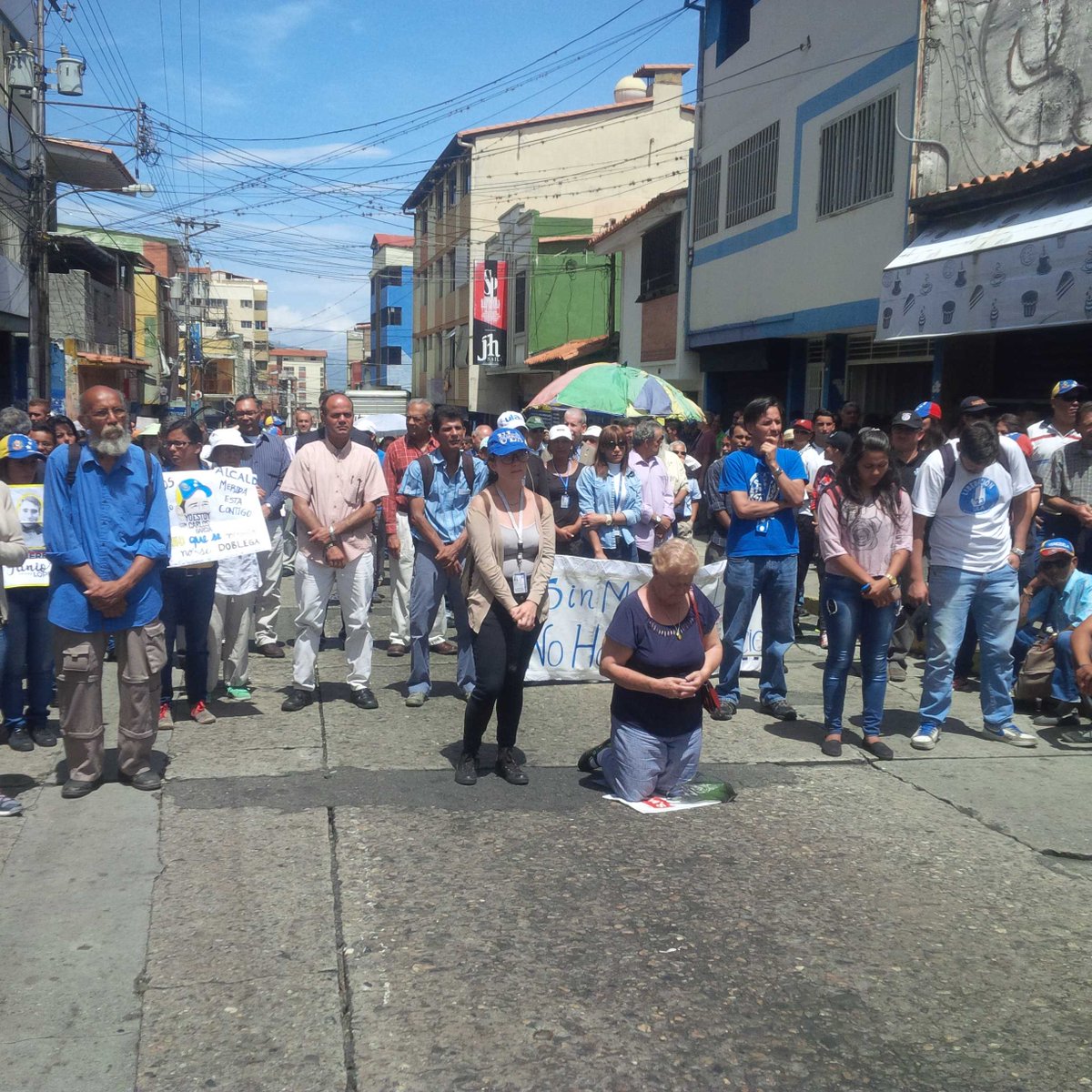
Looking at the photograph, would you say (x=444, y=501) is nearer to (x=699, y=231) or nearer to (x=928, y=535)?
(x=928, y=535)

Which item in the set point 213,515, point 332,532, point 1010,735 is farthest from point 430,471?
point 1010,735

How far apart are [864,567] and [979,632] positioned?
3.13 feet

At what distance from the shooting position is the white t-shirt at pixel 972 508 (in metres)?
6.70

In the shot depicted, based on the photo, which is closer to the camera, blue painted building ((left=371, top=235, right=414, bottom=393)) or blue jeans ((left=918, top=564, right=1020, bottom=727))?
blue jeans ((left=918, top=564, right=1020, bottom=727))

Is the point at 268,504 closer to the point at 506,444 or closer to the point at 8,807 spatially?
the point at 506,444

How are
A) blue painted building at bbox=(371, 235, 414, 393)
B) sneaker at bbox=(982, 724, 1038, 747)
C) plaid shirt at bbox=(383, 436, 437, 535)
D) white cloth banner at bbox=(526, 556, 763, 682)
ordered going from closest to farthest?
sneaker at bbox=(982, 724, 1038, 747) → white cloth banner at bbox=(526, 556, 763, 682) → plaid shirt at bbox=(383, 436, 437, 535) → blue painted building at bbox=(371, 235, 414, 393)

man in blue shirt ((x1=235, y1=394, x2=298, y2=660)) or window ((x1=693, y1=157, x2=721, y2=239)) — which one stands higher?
window ((x1=693, y1=157, x2=721, y2=239))

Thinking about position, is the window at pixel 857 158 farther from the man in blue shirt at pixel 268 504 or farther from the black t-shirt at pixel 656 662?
the black t-shirt at pixel 656 662

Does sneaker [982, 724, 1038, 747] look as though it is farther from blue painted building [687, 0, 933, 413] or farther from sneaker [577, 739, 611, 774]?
blue painted building [687, 0, 933, 413]

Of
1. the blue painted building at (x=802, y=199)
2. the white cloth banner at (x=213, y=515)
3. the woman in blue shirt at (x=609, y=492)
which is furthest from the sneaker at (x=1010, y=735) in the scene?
the blue painted building at (x=802, y=199)

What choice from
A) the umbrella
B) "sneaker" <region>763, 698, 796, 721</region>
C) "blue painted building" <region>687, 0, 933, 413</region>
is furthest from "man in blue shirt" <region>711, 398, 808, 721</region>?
"blue painted building" <region>687, 0, 933, 413</region>

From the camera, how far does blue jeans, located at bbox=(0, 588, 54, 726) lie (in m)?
6.25

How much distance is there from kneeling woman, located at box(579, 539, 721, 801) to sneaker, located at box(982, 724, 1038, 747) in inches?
92.1

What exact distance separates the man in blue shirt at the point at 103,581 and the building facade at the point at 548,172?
33.1 m
